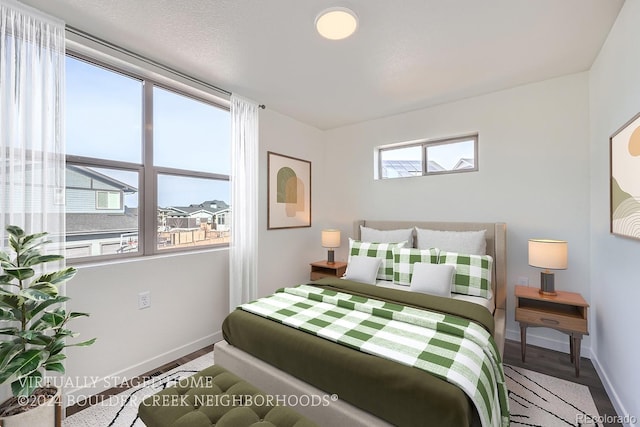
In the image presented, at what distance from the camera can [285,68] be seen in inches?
96.6

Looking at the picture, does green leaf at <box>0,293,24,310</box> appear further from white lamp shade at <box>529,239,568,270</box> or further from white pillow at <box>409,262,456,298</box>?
white lamp shade at <box>529,239,568,270</box>

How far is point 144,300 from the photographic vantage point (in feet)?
7.57

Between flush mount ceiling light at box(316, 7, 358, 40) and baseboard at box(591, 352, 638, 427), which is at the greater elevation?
flush mount ceiling light at box(316, 7, 358, 40)

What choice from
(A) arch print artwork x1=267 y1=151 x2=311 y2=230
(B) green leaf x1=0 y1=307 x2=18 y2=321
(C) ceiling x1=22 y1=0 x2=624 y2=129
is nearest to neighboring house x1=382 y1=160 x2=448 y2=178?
(C) ceiling x1=22 y1=0 x2=624 y2=129

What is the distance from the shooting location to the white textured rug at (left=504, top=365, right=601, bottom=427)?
5.73 ft

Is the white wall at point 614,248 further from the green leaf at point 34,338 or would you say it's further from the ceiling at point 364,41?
the green leaf at point 34,338

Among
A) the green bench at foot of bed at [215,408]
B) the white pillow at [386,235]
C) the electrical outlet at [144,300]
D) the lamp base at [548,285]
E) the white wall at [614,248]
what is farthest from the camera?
the white pillow at [386,235]

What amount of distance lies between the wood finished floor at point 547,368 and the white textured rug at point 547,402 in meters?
0.07

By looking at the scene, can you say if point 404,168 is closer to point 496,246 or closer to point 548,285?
point 496,246

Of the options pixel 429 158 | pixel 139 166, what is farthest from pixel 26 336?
pixel 429 158

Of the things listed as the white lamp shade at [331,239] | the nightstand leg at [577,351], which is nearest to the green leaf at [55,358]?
the white lamp shade at [331,239]

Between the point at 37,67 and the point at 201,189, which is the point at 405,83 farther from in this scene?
the point at 37,67

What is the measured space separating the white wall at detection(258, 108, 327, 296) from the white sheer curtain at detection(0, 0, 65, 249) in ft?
6.03

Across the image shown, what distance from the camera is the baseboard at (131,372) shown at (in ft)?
6.32
